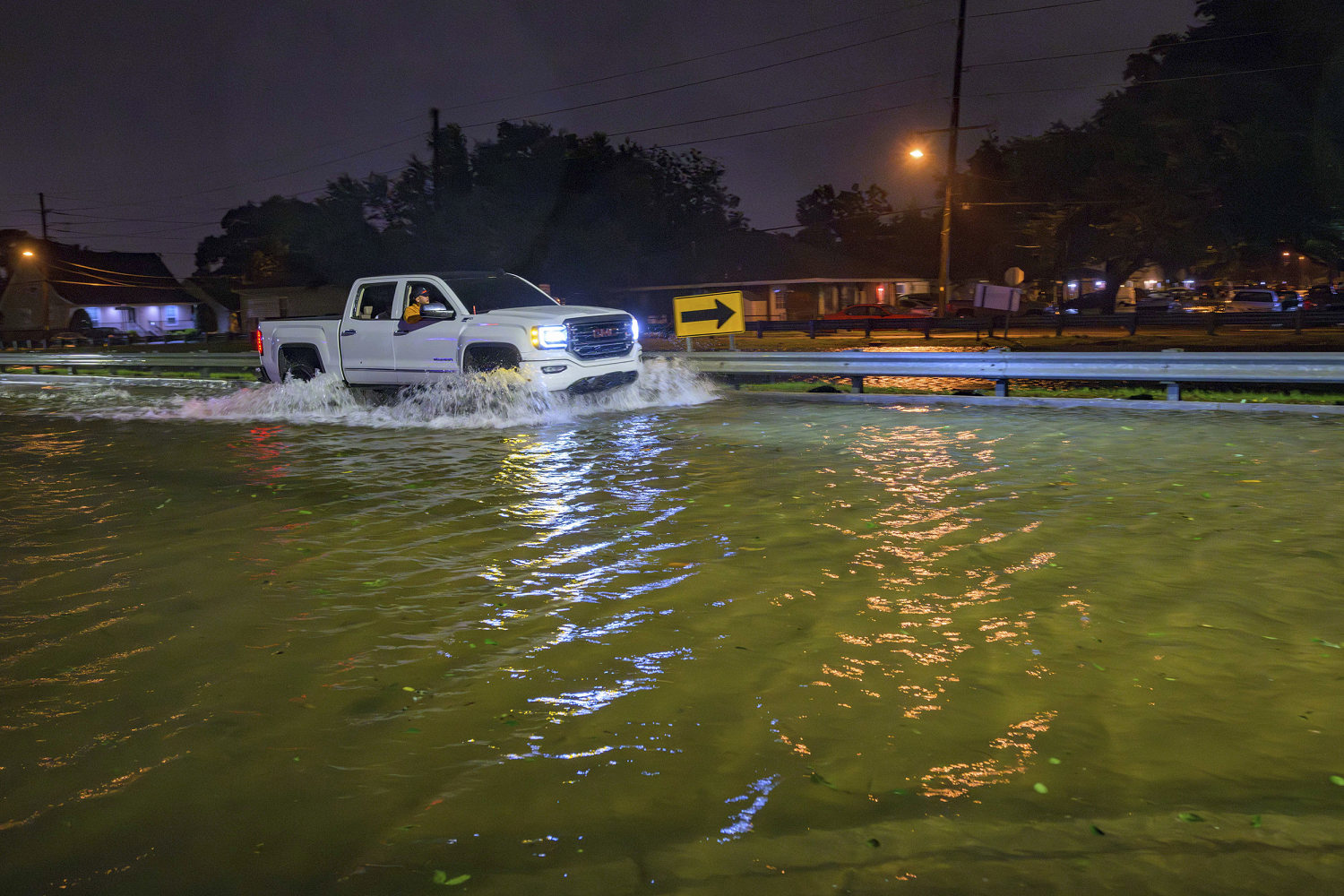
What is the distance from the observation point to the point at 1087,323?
134ft

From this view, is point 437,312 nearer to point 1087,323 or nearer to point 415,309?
point 415,309

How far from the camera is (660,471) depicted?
1024 cm

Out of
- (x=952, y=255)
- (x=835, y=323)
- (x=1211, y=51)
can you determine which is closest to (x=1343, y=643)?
(x=835, y=323)

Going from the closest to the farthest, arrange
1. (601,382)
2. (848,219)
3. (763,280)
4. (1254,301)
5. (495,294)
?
(601,382), (495,294), (1254,301), (763,280), (848,219)

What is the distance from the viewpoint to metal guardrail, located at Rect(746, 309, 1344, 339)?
118 feet

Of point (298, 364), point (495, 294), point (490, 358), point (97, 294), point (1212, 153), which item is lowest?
point (298, 364)

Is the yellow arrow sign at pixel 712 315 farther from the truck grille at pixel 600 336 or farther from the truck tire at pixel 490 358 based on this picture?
the truck tire at pixel 490 358

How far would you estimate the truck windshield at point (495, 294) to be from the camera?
15.4 meters

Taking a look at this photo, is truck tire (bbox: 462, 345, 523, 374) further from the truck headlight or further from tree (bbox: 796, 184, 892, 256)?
tree (bbox: 796, 184, 892, 256)

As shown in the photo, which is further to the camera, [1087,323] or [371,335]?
[1087,323]

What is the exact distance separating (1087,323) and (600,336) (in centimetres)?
3096

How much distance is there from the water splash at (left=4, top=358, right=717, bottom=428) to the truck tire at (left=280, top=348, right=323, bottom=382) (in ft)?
0.69

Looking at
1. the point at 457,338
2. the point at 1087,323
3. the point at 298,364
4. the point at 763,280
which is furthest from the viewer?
the point at 763,280

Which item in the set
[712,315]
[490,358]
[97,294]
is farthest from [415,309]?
[97,294]
